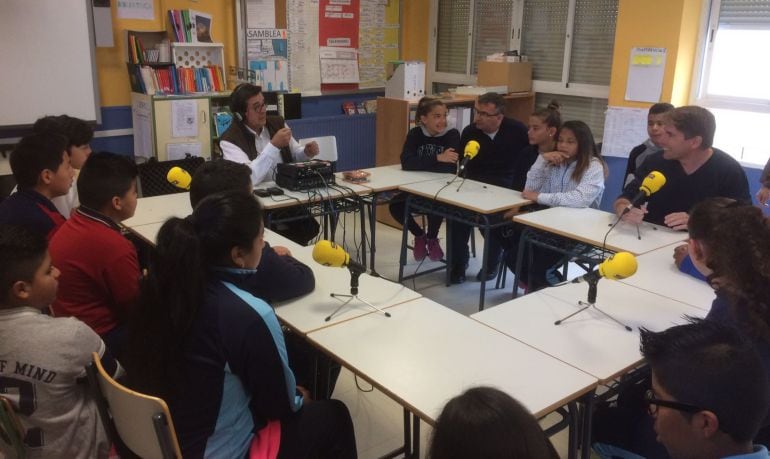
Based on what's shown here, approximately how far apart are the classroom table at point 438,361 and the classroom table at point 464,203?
157cm

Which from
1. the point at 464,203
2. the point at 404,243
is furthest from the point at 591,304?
the point at 404,243

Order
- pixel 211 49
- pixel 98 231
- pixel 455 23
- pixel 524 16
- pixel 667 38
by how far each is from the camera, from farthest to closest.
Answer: pixel 455 23 < pixel 524 16 < pixel 211 49 < pixel 667 38 < pixel 98 231

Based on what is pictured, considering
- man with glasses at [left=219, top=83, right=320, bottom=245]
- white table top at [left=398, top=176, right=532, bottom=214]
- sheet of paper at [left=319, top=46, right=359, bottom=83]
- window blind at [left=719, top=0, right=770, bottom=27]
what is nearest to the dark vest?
man with glasses at [left=219, top=83, right=320, bottom=245]

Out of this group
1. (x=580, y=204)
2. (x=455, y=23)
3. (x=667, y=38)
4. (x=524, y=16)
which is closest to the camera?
(x=580, y=204)

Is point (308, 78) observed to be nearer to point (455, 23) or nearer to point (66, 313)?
point (455, 23)

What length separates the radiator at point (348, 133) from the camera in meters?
6.30

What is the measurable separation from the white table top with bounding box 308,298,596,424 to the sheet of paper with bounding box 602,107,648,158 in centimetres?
355

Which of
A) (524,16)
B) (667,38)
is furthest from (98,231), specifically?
(524,16)

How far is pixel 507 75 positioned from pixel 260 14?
2.38 metres

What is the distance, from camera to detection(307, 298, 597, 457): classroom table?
1715 millimetres

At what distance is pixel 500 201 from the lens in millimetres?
3797

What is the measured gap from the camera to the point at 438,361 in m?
1.88

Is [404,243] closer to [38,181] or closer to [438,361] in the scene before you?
[38,181]

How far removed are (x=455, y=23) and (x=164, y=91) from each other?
332 cm
